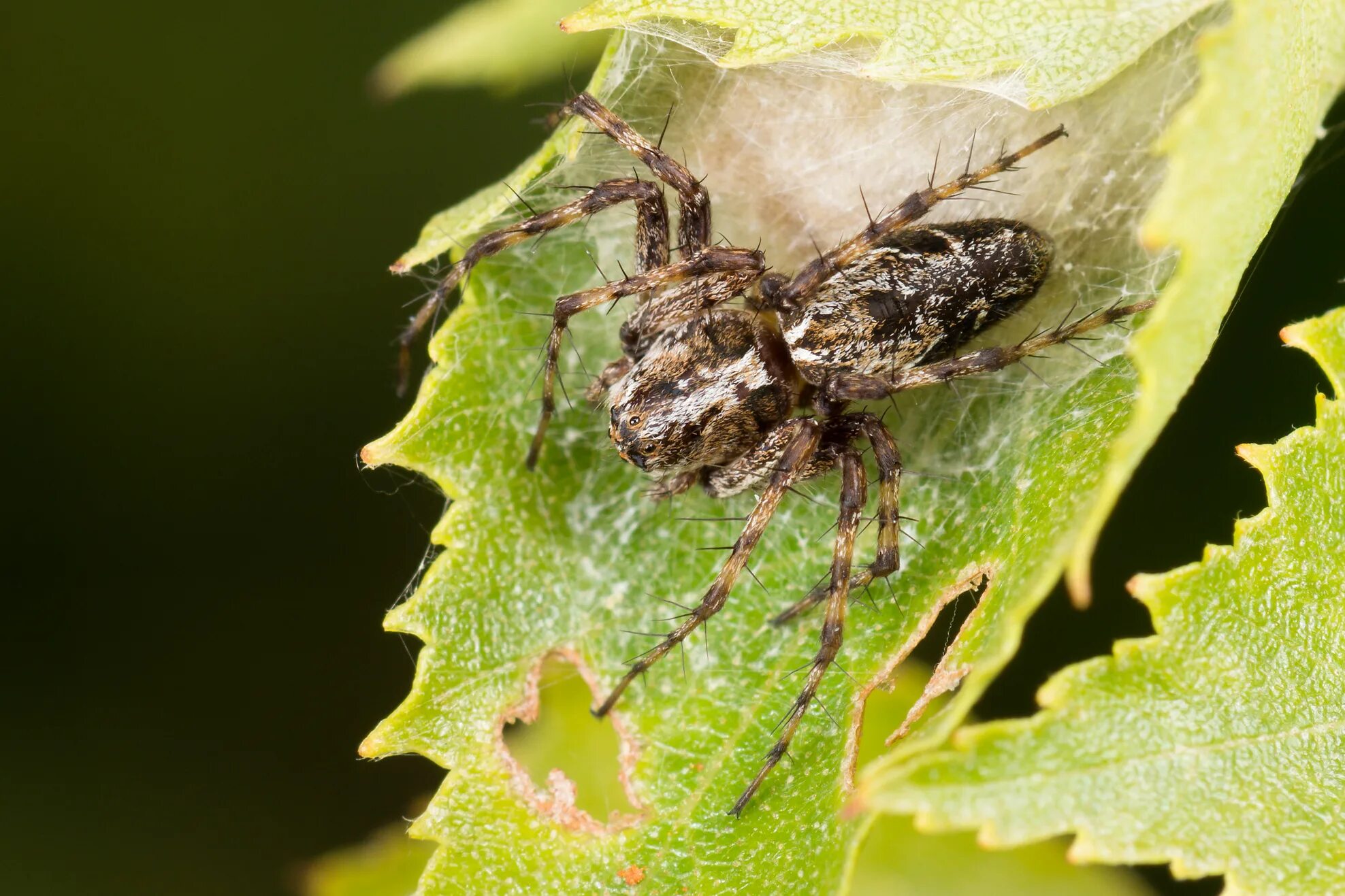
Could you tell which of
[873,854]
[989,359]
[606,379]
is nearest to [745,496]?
[606,379]

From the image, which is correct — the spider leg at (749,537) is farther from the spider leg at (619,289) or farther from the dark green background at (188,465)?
the dark green background at (188,465)

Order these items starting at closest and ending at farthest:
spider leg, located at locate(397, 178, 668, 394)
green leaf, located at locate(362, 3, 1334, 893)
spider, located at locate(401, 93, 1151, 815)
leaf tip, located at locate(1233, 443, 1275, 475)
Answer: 1. leaf tip, located at locate(1233, 443, 1275, 475)
2. green leaf, located at locate(362, 3, 1334, 893)
3. spider, located at locate(401, 93, 1151, 815)
4. spider leg, located at locate(397, 178, 668, 394)

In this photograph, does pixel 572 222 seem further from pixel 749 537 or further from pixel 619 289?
pixel 749 537

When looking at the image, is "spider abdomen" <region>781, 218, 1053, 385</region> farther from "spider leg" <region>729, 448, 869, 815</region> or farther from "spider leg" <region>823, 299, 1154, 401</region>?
"spider leg" <region>729, 448, 869, 815</region>

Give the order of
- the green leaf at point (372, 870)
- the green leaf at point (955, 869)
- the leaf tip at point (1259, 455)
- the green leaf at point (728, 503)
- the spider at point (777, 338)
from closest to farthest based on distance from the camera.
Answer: the leaf tip at point (1259, 455), the green leaf at point (728, 503), the spider at point (777, 338), the green leaf at point (955, 869), the green leaf at point (372, 870)

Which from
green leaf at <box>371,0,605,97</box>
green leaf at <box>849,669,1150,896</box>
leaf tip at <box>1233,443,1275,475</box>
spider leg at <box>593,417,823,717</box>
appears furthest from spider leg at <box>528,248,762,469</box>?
green leaf at <box>849,669,1150,896</box>

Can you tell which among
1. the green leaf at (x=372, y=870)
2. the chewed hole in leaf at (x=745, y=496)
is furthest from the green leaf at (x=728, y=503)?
the green leaf at (x=372, y=870)

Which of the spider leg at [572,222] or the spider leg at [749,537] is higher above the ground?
the spider leg at [572,222]
